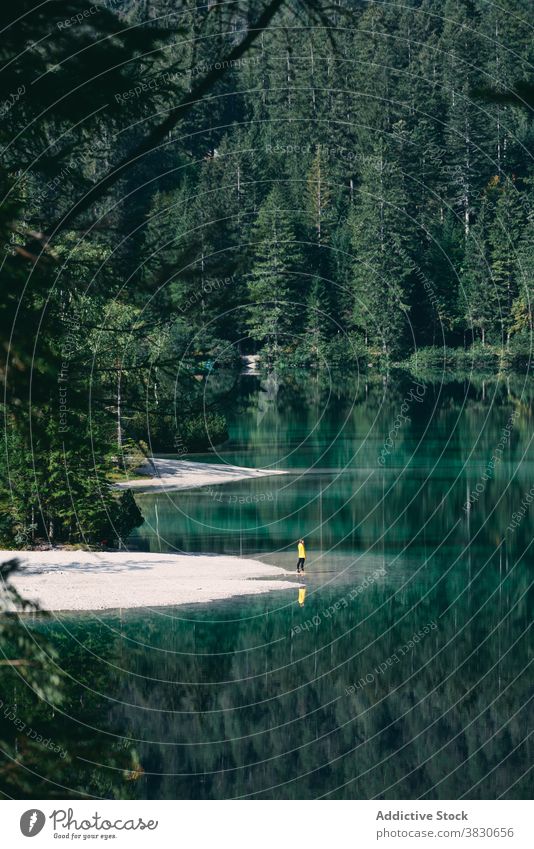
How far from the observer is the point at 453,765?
2266 cm

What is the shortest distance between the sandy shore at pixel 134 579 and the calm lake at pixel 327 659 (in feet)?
2.90

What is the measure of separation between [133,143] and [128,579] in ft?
251

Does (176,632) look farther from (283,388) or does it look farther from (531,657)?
(283,388)

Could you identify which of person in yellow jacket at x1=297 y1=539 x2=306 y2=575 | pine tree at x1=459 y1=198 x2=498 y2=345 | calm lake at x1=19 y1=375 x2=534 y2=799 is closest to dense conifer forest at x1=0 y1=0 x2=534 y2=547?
pine tree at x1=459 y1=198 x2=498 y2=345

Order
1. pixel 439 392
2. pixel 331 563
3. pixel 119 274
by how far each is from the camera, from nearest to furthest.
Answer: pixel 119 274 → pixel 331 563 → pixel 439 392

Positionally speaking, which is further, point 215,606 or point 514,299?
point 514,299

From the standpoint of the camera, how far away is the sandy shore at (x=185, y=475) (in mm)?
53219

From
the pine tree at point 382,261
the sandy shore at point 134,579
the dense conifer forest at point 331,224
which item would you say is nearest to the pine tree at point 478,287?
the dense conifer forest at point 331,224

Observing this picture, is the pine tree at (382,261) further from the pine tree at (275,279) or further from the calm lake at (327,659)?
the calm lake at (327,659)

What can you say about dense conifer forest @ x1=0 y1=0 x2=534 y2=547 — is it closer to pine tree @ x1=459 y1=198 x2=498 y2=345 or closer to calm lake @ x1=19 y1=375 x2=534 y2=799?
pine tree @ x1=459 y1=198 x2=498 y2=345

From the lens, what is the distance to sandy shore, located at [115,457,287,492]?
53.2 meters

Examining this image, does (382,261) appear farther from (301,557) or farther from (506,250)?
(301,557)

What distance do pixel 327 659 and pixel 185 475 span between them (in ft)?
91.4

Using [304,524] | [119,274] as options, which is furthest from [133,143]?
[119,274]
